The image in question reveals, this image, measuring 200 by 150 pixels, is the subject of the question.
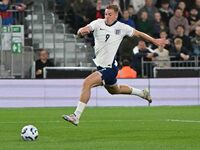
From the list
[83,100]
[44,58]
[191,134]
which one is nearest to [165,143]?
[191,134]

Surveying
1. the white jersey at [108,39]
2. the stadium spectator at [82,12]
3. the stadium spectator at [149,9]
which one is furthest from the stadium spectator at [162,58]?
the white jersey at [108,39]

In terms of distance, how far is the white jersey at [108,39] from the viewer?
56.4 ft

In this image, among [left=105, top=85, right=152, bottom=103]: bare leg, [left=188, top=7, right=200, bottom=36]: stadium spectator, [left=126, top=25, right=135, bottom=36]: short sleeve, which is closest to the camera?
[left=126, top=25, right=135, bottom=36]: short sleeve

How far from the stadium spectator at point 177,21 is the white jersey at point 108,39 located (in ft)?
43.4

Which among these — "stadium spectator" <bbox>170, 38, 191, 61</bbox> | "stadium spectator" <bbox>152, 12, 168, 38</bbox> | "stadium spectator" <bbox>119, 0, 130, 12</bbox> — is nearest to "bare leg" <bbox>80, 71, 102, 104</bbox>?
"stadium spectator" <bbox>170, 38, 191, 61</bbox>

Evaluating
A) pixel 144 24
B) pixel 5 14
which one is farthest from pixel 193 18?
pixel 5 14

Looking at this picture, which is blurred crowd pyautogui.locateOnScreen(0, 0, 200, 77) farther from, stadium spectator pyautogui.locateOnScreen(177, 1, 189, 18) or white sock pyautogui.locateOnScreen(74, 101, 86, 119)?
white sock pyautogui.locateOnScreen(74, 101, 86, 119)

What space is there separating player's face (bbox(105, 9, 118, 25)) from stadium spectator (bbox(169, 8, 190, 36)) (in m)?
13.5

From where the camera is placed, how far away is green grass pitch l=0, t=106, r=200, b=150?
13516mm

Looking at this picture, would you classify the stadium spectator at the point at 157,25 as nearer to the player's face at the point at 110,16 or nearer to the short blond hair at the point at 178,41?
the short blond hair at the point at 178,41

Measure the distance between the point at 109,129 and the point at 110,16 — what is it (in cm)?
223

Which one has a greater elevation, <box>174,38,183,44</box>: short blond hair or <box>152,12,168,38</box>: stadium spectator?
<box>152,12,168,38</box>: stadium spectator

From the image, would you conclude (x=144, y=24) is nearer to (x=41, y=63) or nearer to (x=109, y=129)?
(x=41, y=63)

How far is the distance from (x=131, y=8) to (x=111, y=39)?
13.5 metres
